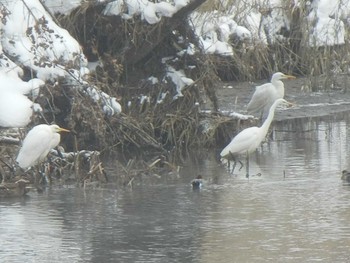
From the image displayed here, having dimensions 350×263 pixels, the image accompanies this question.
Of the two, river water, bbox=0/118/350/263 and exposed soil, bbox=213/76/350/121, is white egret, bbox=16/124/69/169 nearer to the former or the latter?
river water, bbox=0/118/350/263

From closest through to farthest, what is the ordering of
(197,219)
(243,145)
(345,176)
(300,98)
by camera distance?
(197,219), (345,176), (243,145), (300,98)

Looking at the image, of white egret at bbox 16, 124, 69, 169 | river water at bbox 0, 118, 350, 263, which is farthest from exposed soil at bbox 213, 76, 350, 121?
white egret at bbox 16, 124, 69, 169

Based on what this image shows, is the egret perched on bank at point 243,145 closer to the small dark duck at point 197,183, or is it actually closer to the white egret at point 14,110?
the small dark duck at point 197,183

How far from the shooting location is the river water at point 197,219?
10492 millimetres

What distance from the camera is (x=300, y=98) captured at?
2467 centimetres

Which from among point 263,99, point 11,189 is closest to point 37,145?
point 11,189

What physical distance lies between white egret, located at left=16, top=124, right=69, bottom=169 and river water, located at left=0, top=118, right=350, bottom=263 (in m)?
0.42

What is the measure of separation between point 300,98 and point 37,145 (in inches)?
436

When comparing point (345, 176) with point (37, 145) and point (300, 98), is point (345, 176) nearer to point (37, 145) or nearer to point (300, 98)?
point (37, 145)

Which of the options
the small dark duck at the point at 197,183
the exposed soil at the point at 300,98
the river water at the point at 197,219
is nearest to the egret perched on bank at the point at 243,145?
the river water at the point at 197,219

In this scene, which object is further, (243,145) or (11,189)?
(243,145)

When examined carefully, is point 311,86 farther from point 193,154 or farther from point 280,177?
point 280,177

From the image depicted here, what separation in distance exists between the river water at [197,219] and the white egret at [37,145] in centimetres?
42

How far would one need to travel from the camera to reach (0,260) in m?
10.2
